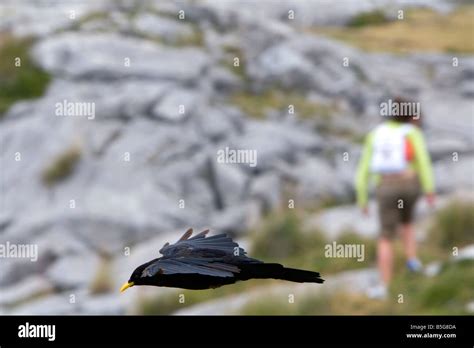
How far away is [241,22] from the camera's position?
2391 centimetres

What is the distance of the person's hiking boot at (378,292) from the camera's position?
10773 millimetres

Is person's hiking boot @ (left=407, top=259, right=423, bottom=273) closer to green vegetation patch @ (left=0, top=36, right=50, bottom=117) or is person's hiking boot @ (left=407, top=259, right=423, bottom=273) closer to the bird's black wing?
the bird's black wing

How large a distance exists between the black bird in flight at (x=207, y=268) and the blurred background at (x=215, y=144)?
739cm

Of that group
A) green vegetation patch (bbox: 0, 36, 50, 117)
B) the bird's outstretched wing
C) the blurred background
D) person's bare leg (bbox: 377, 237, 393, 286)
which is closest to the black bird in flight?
the bird's outstretched wing

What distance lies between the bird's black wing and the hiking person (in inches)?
280

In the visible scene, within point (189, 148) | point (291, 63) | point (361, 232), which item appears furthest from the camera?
point (291, 63)

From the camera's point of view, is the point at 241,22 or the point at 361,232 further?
the point at 241,22

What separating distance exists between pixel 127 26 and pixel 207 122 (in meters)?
4.64

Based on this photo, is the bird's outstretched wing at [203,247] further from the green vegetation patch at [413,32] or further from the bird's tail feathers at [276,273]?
the green vegetation patch at [413,32]

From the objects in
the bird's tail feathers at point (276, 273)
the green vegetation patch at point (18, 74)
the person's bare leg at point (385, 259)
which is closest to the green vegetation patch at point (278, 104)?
the green vegetation patch at point (18, 74)

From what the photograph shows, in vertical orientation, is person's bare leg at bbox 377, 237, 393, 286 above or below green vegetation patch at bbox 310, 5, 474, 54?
below

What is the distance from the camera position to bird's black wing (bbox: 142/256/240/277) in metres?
2.82
